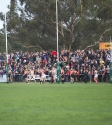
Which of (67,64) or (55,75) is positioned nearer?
(55,75)

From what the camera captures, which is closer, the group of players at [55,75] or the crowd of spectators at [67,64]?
the group of players at [55,75]

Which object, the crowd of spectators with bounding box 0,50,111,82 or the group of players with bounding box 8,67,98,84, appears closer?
the group of players with bounding box 8,67,98,84

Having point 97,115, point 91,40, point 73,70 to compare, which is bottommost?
point 97,115

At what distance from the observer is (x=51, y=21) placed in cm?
6341

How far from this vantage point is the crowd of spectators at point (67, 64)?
126ft

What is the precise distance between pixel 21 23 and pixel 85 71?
29791 millimetres

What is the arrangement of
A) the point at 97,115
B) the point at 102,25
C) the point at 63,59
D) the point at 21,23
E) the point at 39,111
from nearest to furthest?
1. the point at 97,115
2. the point at 39,111
3. the point at 63,59
4. the point at 102,25
5. the point at 21,23

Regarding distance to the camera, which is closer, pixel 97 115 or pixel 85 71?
pixel 97 115

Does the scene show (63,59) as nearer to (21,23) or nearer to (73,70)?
(73,70)

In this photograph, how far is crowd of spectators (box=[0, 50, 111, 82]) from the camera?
38.4 meters

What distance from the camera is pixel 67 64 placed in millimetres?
41719

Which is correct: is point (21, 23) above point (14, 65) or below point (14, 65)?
above

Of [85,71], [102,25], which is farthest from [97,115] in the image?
[102,25]

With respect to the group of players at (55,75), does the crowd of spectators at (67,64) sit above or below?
above
